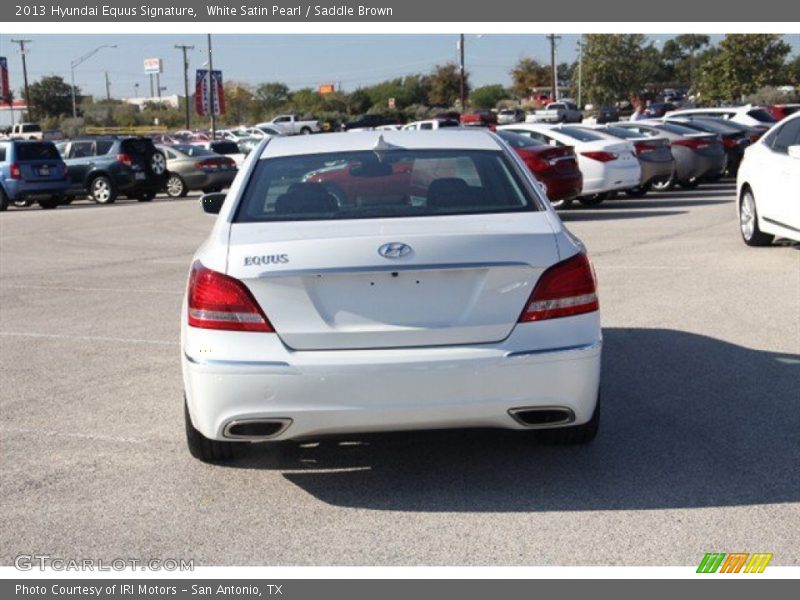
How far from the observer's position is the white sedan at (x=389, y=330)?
16.9 ft

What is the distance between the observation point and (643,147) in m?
22.7

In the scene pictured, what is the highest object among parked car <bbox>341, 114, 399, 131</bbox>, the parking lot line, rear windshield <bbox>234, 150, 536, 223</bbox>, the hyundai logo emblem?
rear windshield <bbox>234, 150, 536, 223</bbox>

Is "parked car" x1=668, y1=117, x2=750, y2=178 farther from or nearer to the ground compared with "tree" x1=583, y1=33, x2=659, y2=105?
nearer to the ground

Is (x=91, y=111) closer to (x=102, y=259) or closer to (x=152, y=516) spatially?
(x=102, y=259)

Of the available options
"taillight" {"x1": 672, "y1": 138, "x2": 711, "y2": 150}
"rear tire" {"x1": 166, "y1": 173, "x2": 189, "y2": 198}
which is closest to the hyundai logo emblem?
"taillight" {"x1": 672, "y1": 138, "x2": 711, "y2": 150}

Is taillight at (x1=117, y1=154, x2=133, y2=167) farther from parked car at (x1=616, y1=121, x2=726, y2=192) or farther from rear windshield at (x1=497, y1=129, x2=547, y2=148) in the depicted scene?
rear windshield at (x1=497, y1=129, x2=547, y2=148)

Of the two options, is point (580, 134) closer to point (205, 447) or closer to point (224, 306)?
point (205, 447)

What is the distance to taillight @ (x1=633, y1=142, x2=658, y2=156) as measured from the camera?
22578mm

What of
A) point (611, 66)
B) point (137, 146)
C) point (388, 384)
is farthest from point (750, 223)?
point (611, 66)

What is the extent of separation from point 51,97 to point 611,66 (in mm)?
59445

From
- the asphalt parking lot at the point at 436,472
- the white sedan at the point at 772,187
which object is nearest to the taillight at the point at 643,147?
the white sedan at the point at 772,187

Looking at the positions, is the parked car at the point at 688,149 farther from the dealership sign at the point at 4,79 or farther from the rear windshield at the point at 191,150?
the dealership sign at the point at 4,79

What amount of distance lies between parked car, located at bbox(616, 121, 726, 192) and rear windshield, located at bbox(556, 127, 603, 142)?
287 centimetres

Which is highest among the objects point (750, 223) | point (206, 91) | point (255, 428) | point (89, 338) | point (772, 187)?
point (206, 91)
